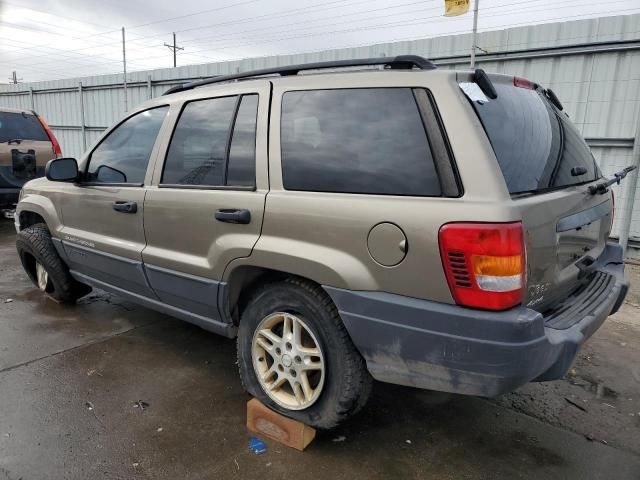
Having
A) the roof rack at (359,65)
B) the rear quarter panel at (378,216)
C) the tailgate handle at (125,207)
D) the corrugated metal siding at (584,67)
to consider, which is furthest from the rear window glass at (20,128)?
the rear quarter panel at (378,216)

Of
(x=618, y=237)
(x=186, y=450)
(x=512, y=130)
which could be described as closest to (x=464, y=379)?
(x=512, y=130)

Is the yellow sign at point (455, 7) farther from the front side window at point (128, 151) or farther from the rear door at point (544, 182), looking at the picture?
the front side window at point (128, 151)

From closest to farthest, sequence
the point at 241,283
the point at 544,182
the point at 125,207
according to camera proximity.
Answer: the point at 544,182 < the point at 241,283 < the point at 125,207

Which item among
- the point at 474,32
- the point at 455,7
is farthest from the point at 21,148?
the point at 474,32

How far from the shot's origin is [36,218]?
4.48 meters

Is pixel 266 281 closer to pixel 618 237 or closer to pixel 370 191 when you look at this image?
pixel 370 191

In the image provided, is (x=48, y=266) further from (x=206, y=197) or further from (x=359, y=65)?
(x=359, y=65)

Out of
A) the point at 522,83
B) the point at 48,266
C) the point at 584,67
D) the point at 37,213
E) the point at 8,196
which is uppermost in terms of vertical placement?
the point at 584,67

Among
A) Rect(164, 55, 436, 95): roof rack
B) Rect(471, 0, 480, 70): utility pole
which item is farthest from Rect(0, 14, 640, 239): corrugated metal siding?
Rect(164, 55, 436, 95): roof rack

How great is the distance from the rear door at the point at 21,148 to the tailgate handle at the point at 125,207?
5.11m

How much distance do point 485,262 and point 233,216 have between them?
136cm

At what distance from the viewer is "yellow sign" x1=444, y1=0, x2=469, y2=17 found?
6.20 m

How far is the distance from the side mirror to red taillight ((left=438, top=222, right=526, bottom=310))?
302 centimetres

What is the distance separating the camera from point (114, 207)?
10.9 ft
